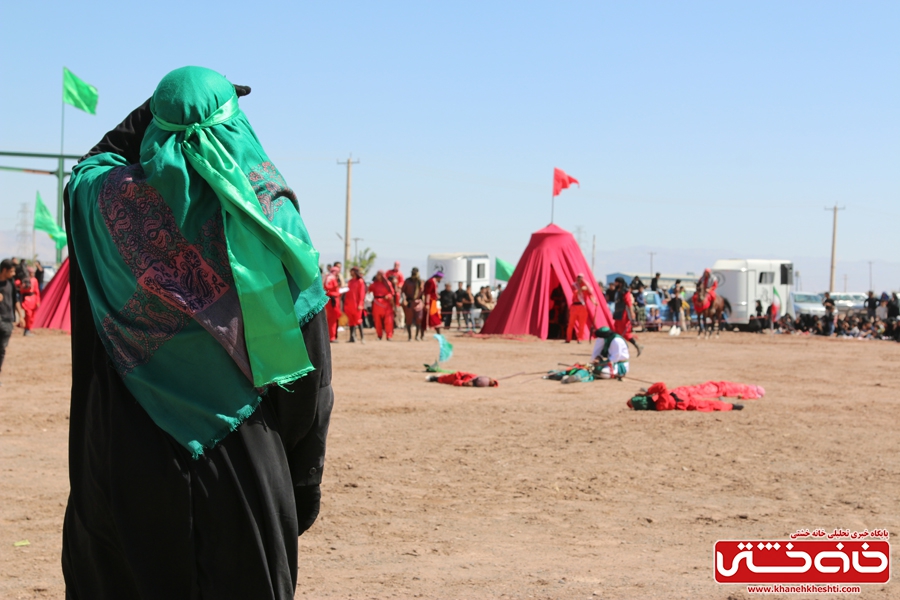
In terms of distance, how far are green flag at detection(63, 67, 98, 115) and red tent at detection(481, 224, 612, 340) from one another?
1312cm

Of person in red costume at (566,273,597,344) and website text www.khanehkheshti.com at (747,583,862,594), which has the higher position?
person in red costume at (566,273,597,344)

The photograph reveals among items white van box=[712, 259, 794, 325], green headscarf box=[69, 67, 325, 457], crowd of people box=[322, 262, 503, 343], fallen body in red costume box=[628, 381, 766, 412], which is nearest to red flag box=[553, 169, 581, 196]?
crowd of people box=[322, 262, 503, 343]

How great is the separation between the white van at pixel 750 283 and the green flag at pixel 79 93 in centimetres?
2132

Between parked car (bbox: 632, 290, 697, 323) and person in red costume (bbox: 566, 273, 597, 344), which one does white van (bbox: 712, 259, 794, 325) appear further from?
person in red costume (bbox: 566, 273, 597, 344)

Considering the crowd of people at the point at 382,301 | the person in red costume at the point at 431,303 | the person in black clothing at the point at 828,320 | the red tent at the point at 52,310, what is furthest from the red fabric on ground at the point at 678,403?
the person in black clothing at the point at 828,320

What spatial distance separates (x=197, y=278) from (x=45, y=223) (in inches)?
1003

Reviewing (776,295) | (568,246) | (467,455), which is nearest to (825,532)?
(467,455)

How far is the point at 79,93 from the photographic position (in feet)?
85.1

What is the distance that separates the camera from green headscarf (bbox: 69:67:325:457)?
223cm

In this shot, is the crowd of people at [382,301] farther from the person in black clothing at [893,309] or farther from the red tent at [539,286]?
the person in black clothing at [893,309]

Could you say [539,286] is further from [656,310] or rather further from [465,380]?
[465,380]

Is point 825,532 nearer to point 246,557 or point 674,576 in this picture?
point 674,576

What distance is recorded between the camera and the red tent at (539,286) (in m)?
23.7

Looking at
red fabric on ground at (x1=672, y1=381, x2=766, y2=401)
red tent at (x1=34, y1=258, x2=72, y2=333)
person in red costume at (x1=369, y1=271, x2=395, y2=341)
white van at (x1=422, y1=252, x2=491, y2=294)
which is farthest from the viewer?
white van at (x1=422, y1=252, x2=491, y2=294)
